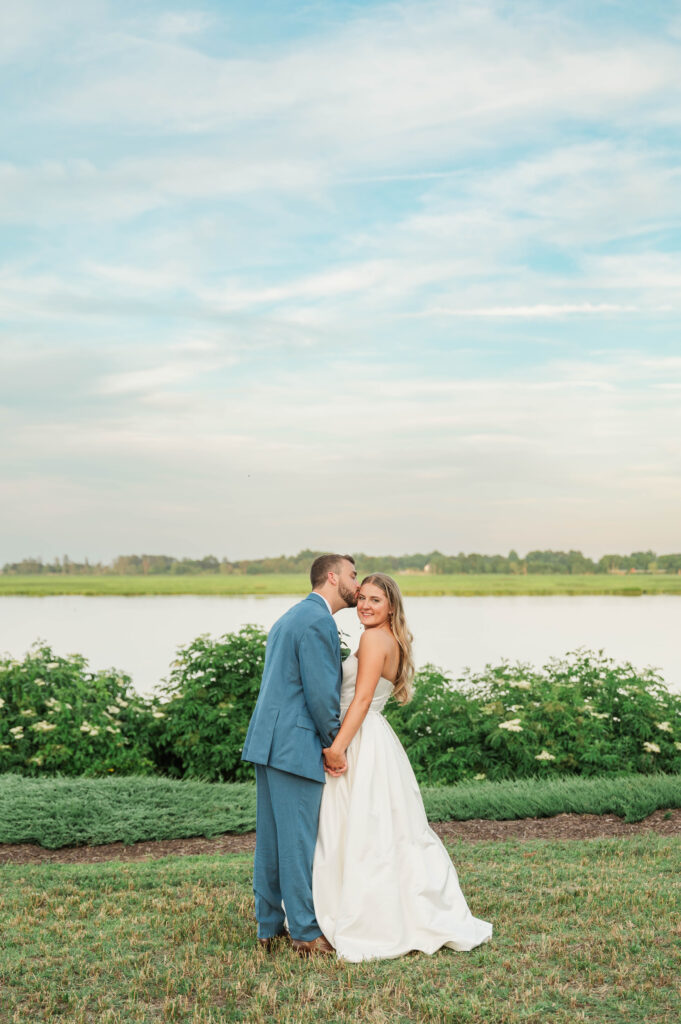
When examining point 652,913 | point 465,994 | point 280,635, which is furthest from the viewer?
point 652,913

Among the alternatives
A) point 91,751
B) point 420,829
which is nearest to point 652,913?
point 420,829

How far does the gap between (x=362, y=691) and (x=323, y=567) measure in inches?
28.2

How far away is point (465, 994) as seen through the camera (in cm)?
421

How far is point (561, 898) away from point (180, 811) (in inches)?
153

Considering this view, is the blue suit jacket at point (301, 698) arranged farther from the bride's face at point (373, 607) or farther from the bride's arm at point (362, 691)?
the bride's face at point (373, 607)

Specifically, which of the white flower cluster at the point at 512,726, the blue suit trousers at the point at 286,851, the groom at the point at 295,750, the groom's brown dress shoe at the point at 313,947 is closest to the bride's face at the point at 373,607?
the groom at the point at 295,750

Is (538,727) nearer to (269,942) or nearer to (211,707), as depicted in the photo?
(211,707)

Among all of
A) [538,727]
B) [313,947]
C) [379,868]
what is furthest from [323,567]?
[538,727]

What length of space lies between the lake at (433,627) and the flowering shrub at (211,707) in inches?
24.7

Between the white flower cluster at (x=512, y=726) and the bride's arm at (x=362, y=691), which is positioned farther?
the white flower cluster at (x=512, y=726)

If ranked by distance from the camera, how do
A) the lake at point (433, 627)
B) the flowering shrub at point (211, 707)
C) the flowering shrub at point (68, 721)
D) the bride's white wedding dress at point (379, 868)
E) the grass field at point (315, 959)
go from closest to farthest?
the grass field at point (315, 959), the bride's white wedding dress at point (379, 868), the flowering shrub at point (68, 721), the flowering shrub at point (211, 707), the lake at point (433, 627)

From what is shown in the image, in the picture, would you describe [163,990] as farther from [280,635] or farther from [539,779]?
[539,779]

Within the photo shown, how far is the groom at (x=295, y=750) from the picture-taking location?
4770 mm

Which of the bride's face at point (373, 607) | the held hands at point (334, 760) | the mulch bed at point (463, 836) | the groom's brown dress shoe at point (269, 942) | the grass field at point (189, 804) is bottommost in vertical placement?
the mulch bed at point (463, 836)
